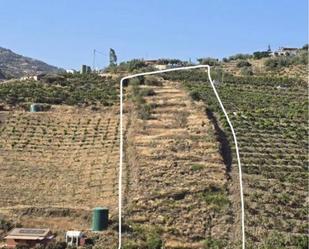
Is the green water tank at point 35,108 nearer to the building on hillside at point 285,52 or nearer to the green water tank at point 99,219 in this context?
the green water tank at point 99,219

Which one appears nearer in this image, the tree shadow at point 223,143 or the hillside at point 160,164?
the hillside at point 160,164

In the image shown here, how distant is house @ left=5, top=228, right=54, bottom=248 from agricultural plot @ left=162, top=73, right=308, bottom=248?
6462 millimetres

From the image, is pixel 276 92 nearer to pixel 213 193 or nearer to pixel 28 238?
pixel 213 193

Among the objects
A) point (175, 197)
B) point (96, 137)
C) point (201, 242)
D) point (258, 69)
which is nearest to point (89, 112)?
point (96, 137)

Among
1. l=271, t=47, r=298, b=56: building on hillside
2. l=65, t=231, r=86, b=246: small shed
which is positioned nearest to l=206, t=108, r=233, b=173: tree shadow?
l=65, t=231, r=86, b=246: small shed

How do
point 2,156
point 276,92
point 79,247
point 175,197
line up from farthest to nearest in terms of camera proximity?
point 276,92 < point 2,156 < point 175,197 < point 79,247

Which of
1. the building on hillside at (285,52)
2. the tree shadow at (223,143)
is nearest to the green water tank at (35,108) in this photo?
the tree shadow at (223,143)

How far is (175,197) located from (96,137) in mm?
9560

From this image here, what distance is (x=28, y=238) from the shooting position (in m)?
19.6

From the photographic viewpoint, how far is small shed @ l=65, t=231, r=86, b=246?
19.5 meters

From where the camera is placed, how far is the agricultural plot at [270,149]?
871 inches

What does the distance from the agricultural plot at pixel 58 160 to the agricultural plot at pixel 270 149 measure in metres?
5.47

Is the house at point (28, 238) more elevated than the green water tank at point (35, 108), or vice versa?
the green water tank at point (35, 108)

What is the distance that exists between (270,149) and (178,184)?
24.4 ft
